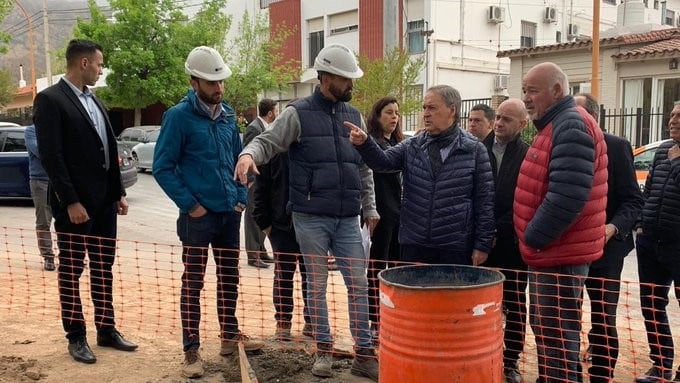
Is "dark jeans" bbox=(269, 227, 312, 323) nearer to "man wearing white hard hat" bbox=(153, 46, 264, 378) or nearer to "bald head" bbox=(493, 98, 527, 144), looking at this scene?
A: "man wearing white hard hat" bbox=(153, 46, 264, 378)

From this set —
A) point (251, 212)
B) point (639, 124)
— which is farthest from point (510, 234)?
point (639, 124)

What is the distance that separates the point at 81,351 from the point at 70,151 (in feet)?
4.27

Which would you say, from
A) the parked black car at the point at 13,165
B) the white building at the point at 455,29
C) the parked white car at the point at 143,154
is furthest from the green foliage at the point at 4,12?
the white building at the point at 455,29

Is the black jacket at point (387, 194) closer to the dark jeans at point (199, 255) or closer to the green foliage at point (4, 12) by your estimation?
the dark jeans at point (199, 255)

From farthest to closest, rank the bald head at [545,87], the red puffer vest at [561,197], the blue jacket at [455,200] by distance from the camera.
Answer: the blue jacket at [455,200], the bald head at [545,87], the red puffer vest at [561,197]

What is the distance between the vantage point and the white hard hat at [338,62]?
151 inches

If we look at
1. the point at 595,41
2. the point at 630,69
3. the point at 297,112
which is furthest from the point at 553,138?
the point at 630,69

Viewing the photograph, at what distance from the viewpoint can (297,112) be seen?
3.91m

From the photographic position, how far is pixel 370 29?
24016 mm

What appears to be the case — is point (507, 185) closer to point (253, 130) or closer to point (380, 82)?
point (253, 130)

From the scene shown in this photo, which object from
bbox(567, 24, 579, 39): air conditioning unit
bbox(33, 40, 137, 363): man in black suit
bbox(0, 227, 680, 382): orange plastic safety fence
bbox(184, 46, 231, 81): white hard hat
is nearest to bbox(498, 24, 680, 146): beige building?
bbox(567, 24, 579, 39): air conditioning unit

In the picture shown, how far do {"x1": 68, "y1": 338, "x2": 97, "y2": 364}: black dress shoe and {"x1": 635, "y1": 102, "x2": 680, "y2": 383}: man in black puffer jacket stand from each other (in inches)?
134

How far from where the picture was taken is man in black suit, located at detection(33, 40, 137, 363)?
4.03 m

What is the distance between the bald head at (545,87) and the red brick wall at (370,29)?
20587 millimetres
